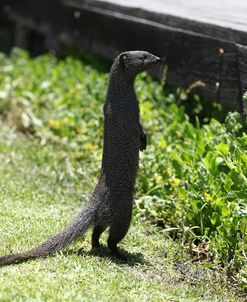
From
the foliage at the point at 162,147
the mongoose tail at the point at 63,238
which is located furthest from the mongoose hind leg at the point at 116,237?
the foliage at the point at 162,147

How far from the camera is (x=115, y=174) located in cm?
398

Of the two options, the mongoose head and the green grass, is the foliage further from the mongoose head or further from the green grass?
the mongoose head

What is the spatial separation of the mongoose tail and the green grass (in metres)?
0.05

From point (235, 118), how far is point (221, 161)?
0.32 m

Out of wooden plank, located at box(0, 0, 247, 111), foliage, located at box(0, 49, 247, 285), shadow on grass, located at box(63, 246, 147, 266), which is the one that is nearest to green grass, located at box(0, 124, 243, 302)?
shadow on grass, located at box(63, 246, 147, 266)

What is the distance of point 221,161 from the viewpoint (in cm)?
452

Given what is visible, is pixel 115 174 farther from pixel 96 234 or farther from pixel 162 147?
pixel 162 147

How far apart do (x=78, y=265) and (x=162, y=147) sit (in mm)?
1768

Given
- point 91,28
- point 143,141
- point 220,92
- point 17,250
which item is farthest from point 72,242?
point 91,28

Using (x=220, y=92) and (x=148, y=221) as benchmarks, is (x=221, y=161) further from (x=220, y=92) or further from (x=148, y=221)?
(x=220, y=92)

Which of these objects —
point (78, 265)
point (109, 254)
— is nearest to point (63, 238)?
point (78, 265)

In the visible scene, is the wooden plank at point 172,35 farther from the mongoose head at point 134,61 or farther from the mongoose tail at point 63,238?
the mongoose tail at point 63,238

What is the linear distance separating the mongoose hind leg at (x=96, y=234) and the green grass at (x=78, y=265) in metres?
0.06

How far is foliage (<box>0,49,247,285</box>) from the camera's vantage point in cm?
418
